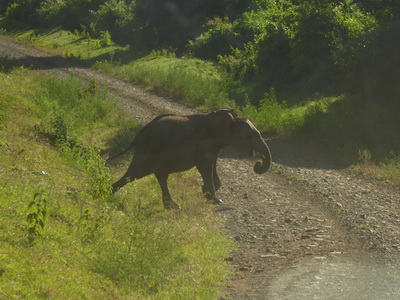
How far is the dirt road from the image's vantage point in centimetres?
956

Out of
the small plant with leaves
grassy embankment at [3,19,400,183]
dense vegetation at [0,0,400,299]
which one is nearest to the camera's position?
the small plant with leaves

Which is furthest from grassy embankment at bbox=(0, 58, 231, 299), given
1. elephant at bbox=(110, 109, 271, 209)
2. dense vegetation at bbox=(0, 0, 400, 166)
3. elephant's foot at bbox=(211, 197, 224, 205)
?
dense vegetation at bbox=(0, 0, 400, 166)

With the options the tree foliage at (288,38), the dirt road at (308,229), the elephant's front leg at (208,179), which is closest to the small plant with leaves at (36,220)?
the dirt road at (308,229)

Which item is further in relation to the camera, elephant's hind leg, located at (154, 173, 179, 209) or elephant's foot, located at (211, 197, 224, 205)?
elephant's foot, located at (211, 197, 224, 205)

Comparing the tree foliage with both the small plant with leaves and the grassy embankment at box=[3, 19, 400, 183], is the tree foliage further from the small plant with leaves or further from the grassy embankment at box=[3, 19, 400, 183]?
the small plant with leaves

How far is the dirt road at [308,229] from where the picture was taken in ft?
31.4

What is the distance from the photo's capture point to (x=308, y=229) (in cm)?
1259

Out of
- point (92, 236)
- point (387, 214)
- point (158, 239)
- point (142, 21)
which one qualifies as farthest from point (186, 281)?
point (142, 21)

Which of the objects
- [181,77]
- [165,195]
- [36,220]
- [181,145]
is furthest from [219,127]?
[181,77]

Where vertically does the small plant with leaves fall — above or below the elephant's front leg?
above

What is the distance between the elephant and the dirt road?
98 cm

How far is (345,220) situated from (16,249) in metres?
6.49

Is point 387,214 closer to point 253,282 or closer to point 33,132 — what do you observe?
point 253,282

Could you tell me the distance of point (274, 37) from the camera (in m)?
28.2
